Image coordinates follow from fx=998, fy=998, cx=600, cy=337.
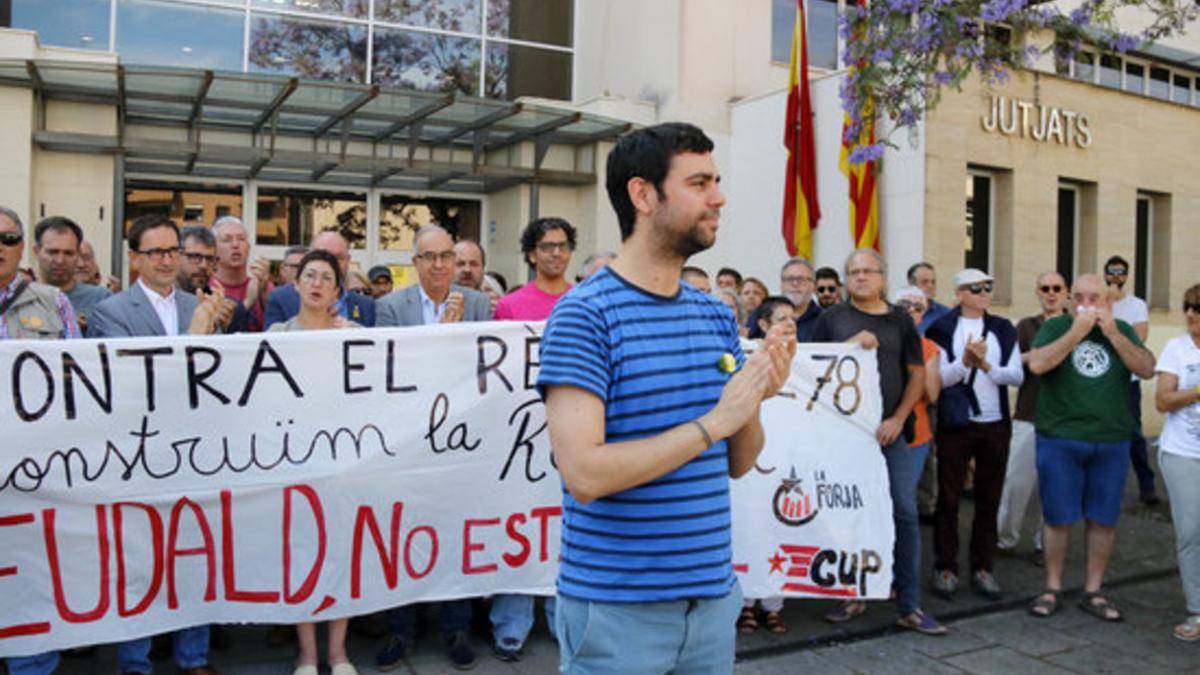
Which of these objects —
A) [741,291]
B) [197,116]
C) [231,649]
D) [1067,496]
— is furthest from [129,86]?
[1067,496]

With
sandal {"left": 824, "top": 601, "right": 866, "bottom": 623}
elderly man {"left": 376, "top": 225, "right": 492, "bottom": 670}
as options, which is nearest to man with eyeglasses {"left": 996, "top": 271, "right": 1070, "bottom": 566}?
sandal {"left": 824, "top": 601, "right": 866, "bottom": 623}

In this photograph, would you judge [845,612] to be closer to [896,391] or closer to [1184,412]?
[896,391]

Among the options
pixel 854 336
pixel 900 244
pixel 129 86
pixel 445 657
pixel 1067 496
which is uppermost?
pixel 129 86

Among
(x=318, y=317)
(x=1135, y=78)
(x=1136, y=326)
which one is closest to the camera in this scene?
(x=318, y=317)

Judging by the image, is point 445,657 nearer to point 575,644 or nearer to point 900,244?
point 575,644

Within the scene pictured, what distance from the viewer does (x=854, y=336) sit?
5699mm

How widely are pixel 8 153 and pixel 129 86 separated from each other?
1536mm

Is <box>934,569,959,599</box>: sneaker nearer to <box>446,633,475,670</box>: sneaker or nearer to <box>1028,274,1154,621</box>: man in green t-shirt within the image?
<box>1028,274,1154,621</box>: man in green t-shirt

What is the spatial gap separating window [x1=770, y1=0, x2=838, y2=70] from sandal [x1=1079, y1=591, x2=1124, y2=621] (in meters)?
10.3

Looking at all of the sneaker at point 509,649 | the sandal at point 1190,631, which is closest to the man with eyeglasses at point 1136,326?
the sandal at point 1190,631

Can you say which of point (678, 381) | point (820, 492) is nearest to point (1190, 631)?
point (820, 492)

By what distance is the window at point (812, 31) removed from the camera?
1466 cm

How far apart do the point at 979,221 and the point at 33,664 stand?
11.3 metres

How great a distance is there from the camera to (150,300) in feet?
15.7
